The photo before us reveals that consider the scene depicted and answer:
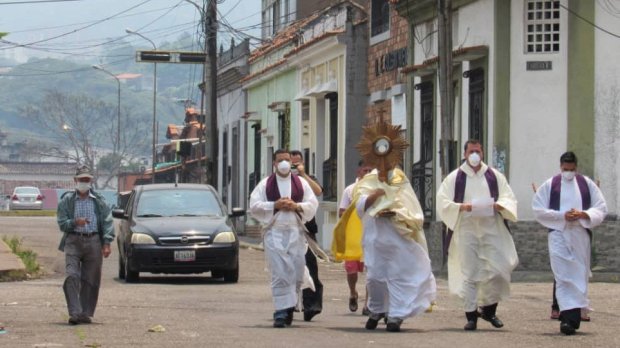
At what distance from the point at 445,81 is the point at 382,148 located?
11.7 meters

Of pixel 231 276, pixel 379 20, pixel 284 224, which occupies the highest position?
pixel 379 20

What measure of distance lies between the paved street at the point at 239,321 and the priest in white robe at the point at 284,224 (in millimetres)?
370

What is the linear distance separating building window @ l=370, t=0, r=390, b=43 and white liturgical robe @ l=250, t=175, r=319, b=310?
748 inches

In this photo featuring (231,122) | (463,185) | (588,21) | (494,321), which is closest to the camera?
(494,321)

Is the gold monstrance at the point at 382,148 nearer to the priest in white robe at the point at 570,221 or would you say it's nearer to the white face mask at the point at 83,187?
the priest in white robe at the point at 570,221

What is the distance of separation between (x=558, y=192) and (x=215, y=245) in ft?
27.8

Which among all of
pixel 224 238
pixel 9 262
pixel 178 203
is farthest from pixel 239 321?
pixel 9 262

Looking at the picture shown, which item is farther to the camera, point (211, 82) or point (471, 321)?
point (211, 82)

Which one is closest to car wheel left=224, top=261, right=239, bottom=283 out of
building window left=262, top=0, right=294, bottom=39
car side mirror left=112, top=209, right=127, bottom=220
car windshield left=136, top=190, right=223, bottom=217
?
car windshield left=136, top=190, right=223, bottom=217

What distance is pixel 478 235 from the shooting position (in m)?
16.0

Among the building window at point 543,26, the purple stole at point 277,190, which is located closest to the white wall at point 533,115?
the building window at point 543,26

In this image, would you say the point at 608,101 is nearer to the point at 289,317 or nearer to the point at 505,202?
the point at 505,202

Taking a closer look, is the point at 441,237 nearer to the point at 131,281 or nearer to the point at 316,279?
the point at 131,281

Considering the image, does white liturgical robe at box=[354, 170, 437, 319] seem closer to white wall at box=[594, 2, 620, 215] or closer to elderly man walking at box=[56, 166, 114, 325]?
elderly man walking at box=[56, 166, 114, 325]
